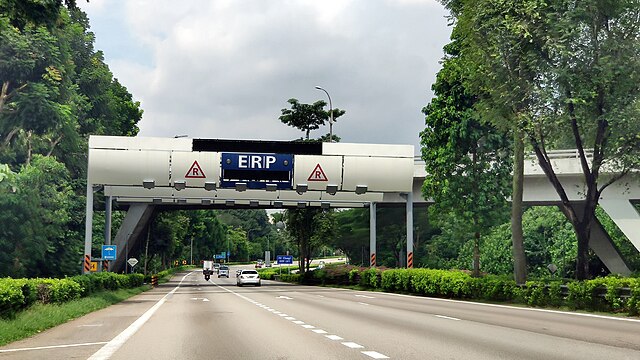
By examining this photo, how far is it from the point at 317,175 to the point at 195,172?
7324mm

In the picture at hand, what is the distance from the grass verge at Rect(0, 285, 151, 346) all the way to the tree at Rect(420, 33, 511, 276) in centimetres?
2068

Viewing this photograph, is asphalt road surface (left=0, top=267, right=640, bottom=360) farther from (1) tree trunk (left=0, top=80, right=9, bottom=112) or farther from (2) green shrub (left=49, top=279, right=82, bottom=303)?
(1) tree trunk (left=0, top=80, right=9, bottom=112)

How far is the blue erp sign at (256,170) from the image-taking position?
4144 centimetres

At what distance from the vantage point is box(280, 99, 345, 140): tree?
6612cm

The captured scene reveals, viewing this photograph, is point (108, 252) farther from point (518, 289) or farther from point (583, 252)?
point (583, 252)

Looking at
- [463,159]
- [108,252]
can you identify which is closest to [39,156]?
[108,252]

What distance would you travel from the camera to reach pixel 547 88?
25531 millimetres

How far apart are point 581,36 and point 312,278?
1637 inches

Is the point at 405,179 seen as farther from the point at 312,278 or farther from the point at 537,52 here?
the point at 312,278

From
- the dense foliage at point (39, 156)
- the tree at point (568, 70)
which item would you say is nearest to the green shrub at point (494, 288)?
the tree at point (568, 70)

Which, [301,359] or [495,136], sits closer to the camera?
[301,359]

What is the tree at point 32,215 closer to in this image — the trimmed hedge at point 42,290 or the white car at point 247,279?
the trimmed hedge at point 42,290

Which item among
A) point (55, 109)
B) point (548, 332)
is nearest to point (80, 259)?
point (55, 109)

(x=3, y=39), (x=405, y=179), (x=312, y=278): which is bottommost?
(x=312, y=278)
